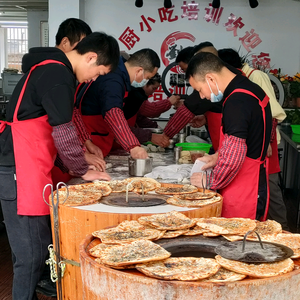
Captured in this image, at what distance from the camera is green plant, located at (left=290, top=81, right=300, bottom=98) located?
7.06 metres

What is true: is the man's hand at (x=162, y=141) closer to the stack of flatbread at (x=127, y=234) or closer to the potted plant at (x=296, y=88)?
the stack of flatbread at (x=127, y=234)

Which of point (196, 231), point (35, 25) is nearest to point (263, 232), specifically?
point (196, 231)

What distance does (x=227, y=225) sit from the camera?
1859mm

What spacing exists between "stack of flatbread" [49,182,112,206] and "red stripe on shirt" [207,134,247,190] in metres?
0.67

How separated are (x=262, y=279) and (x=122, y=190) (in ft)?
4.39

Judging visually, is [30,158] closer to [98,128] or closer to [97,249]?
[97,249]

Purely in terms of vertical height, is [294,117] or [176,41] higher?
[176,41]

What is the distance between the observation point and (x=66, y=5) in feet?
22.1

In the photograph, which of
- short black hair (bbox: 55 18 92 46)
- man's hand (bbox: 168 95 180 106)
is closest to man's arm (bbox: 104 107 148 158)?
short black hair (bbox: 55 18 92 46)

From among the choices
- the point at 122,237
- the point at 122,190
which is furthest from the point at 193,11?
the point at 122,237

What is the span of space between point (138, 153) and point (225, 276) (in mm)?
1863

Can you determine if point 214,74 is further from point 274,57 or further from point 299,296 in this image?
point 274,57

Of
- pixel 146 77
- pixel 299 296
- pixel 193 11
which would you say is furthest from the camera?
pixel 193 11

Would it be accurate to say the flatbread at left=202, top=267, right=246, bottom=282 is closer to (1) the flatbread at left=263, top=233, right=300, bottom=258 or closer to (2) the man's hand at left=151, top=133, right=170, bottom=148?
(1) the flatbread at left=263, top=233, right=300, bottom=258
